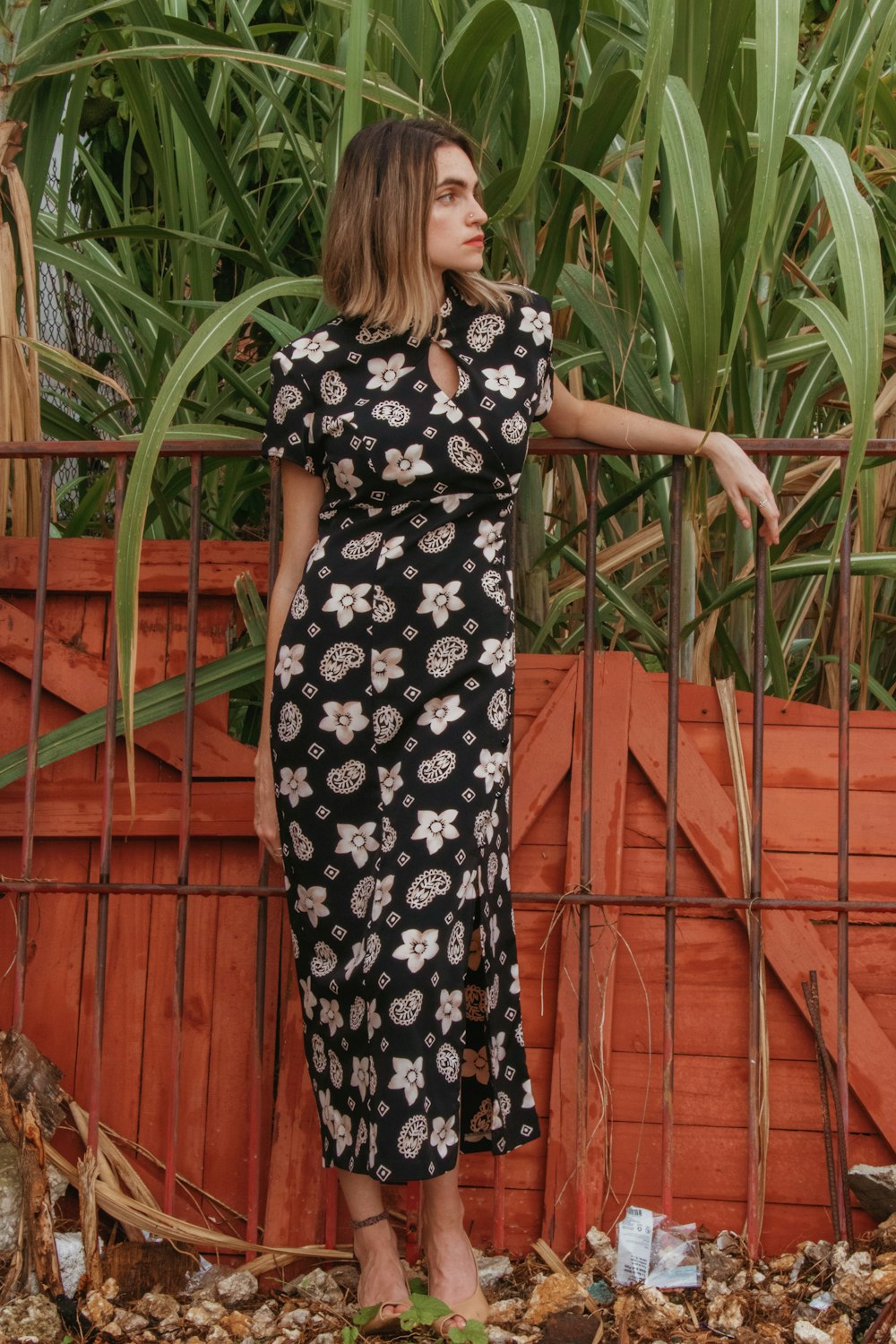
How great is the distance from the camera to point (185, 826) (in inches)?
77.4

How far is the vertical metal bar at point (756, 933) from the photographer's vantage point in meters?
1.82

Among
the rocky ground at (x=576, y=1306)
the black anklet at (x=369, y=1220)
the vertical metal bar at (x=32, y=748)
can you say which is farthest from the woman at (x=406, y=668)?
the vertical metal bar at (x=32, y=748)

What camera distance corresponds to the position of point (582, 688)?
1.95m

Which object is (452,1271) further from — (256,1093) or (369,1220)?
(256,1093)

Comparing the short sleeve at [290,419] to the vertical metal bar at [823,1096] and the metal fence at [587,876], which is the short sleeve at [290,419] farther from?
the vertical metal bar at [823,1096]

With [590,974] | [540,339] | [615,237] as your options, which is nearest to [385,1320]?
[590,974]

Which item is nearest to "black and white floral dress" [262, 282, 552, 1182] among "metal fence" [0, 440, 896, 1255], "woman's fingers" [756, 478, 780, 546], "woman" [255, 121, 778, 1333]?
"woman" [255, 121, 778, 1333]

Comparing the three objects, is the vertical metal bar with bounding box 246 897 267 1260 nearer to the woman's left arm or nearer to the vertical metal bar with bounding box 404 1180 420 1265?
the vertical metal bar with bounding box 404 1180 420 1265

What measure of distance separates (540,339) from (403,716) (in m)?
0.53

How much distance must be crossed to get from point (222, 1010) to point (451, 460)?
96 centimetres

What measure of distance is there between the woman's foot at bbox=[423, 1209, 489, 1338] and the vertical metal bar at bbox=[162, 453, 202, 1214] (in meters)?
0.46

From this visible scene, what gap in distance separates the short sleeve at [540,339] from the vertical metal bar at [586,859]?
0.17m

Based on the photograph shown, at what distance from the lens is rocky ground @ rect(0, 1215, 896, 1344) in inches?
64.9

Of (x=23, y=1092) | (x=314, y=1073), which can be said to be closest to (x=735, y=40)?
(x=314, y=1073)
